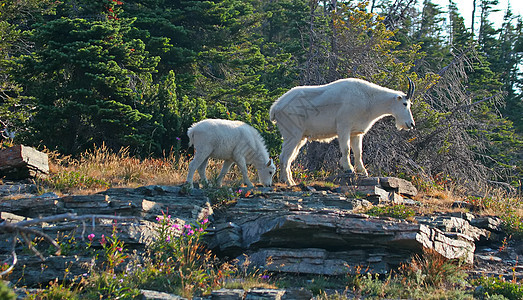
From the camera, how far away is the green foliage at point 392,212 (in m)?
10.1

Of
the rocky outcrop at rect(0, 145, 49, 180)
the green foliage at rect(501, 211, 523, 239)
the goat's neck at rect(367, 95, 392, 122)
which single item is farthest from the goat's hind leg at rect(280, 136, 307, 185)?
the rocky outcrop at rect(0, 145, 49, 180)

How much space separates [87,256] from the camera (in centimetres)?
771

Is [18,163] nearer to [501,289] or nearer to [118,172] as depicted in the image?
[118,172]

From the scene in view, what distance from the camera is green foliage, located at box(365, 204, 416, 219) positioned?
10141 mm

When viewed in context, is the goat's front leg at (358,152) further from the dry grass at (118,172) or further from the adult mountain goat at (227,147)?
the dry grass at (118,172)

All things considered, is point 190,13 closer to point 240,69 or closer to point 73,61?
point 240,69

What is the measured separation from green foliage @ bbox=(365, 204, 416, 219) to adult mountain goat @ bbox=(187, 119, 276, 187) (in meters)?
2.73

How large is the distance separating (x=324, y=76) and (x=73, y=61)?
308 inches

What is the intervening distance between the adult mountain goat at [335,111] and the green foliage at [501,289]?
4661 millimetres

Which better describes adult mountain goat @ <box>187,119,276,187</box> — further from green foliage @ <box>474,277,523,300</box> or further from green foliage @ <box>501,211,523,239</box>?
green foliage @ <box>474,277,523,300</box>

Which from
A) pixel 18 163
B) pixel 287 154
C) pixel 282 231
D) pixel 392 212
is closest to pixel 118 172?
pixel 18 163

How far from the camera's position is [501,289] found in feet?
25.8

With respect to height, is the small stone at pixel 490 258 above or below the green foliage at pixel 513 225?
below

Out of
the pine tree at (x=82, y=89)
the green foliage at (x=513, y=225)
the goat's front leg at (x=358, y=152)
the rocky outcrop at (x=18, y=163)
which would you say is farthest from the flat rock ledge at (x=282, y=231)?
the pine tree at (x=82, y=89)
